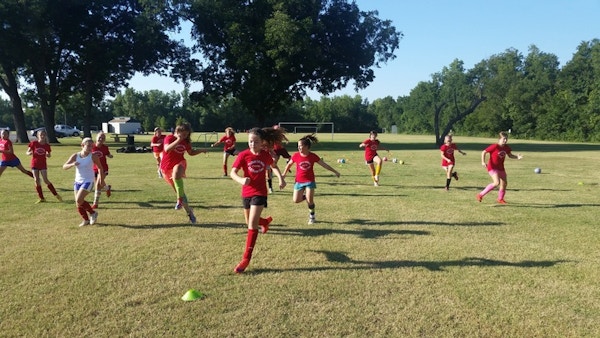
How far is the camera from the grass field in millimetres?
4141

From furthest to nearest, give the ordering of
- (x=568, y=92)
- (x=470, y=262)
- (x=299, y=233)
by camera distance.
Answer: (x=568, y=92) < (x=299, y=233) < (x=470, y=262)

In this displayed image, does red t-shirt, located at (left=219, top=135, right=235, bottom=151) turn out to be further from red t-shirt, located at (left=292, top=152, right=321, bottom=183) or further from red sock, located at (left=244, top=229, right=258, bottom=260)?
red sock, located at (left=244, top=229, right=258, bottom=260)

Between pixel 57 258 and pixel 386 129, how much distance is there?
123484 mm

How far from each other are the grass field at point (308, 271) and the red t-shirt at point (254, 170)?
0.98 m

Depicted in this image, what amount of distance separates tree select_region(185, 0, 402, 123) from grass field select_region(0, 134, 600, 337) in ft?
80.4

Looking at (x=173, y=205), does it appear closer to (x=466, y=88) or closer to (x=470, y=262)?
(x=470, y=262)

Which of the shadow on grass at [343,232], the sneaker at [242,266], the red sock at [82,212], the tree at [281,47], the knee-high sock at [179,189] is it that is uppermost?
the tree at [281,47]

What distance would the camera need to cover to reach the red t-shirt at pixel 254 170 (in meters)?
5.94

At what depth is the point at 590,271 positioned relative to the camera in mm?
5574

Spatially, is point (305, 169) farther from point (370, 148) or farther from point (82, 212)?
point (370, 148)

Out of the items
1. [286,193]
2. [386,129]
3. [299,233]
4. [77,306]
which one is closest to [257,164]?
[299,233]

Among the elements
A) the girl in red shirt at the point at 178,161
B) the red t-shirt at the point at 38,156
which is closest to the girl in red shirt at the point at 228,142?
the red t-shirt at the point at 38,156

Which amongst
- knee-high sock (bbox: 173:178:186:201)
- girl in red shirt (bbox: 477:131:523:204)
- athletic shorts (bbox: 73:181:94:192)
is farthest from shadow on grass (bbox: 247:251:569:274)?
girl in red shirt (bbox: 477:131:523:204)

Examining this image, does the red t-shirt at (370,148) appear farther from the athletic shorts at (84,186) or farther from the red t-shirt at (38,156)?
the red t-shirt at (38,156)
